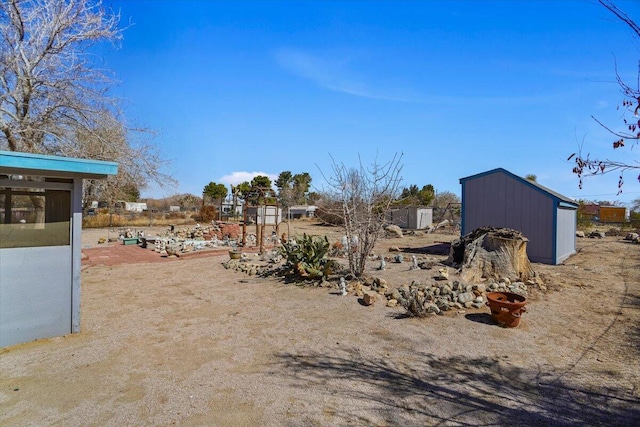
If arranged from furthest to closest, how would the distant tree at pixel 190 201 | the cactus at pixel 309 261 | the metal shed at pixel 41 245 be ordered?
the distant tree at pixel 190 201, the cactus at pixel 309 261, the metal shed at pixel 41 245

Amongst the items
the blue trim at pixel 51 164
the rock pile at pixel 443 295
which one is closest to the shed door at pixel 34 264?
the blue trim at pixel 51 164

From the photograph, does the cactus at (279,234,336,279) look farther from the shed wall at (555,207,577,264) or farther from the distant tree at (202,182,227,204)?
the distant tree at (202,182,227,204)

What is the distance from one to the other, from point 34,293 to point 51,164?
5.26ft

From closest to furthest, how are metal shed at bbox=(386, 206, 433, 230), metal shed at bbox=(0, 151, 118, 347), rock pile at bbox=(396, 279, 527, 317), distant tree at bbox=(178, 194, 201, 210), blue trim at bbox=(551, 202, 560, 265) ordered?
metal shed at bbox=(0, 151, 118, 347), rock pile at bbox=(396, 279, 527, 317), blue trim at bbox=(551, 202, 560, 265), metal shed at bbox=(386, 206, 433, 230), distant tree at bbox=(178, 194, 201, 210)

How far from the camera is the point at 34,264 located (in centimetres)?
432

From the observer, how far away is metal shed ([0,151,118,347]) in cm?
411

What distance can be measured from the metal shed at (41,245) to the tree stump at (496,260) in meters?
6.90

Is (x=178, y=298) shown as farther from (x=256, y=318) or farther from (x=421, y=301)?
(x=421, y=301)

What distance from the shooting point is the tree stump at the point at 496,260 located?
25.4 ft

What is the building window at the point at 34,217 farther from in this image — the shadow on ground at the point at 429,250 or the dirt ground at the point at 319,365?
the shadow on ground at the point at 429,250

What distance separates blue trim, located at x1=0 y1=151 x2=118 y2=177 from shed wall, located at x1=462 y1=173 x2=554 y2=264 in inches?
465

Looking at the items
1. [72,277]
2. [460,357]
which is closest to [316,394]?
[460,357]

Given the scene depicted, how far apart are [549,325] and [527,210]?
7306mm

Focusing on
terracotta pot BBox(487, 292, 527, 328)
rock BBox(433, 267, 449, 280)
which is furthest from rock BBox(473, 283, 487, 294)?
terracotta pot BBox(487, 292, 527, 328)
